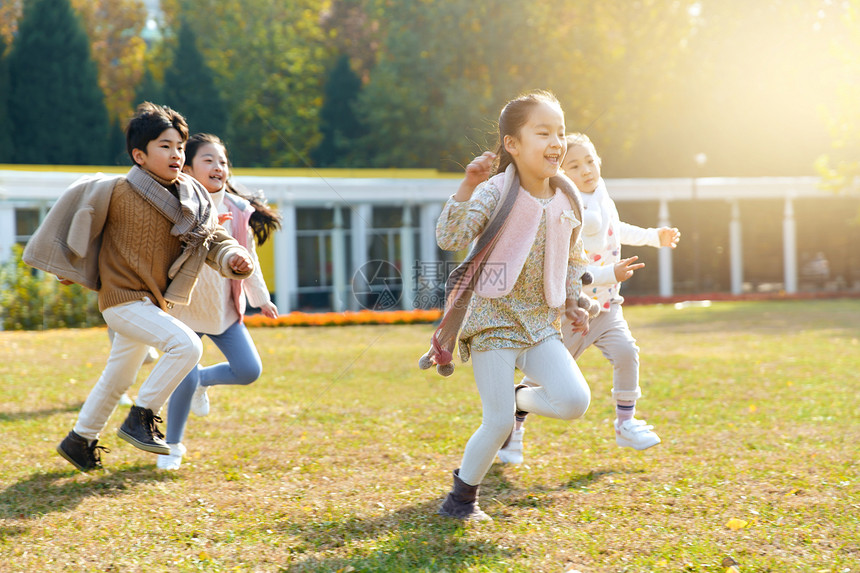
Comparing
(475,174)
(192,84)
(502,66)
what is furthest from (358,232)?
(475,174)

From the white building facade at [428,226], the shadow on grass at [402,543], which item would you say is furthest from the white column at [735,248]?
the shadow on grass at [402,543]

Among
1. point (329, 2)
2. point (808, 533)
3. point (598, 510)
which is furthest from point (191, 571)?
point (329, 2)

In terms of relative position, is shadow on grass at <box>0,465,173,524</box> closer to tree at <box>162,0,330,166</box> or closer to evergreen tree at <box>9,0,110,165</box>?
tree at <box>162,0,330,166</box>

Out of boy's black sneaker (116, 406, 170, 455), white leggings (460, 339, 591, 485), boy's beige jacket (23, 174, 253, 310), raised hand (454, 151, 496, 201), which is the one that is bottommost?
boy's black sneaker (116, 406, 170, 455)

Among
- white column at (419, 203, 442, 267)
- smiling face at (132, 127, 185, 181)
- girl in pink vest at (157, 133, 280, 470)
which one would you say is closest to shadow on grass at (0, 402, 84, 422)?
girl in pink vest at (157, 133, 280, 470)

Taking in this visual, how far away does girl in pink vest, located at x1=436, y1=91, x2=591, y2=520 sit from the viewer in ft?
13.1

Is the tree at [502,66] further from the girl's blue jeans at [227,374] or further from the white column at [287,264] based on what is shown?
the girl's blue jeans at [227,374]

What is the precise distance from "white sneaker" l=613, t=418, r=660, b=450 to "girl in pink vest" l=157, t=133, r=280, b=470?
225 cm

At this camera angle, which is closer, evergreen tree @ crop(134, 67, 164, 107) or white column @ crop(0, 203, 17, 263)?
white column @ crop(0, 203, 17, 263)

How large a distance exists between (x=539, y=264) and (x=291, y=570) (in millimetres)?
1750

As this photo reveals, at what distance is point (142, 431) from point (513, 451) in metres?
2.19

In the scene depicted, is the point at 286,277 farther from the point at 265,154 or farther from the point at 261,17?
the point at 261,17

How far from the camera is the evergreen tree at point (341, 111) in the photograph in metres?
38.8

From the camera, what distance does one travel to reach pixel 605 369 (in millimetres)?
10000
